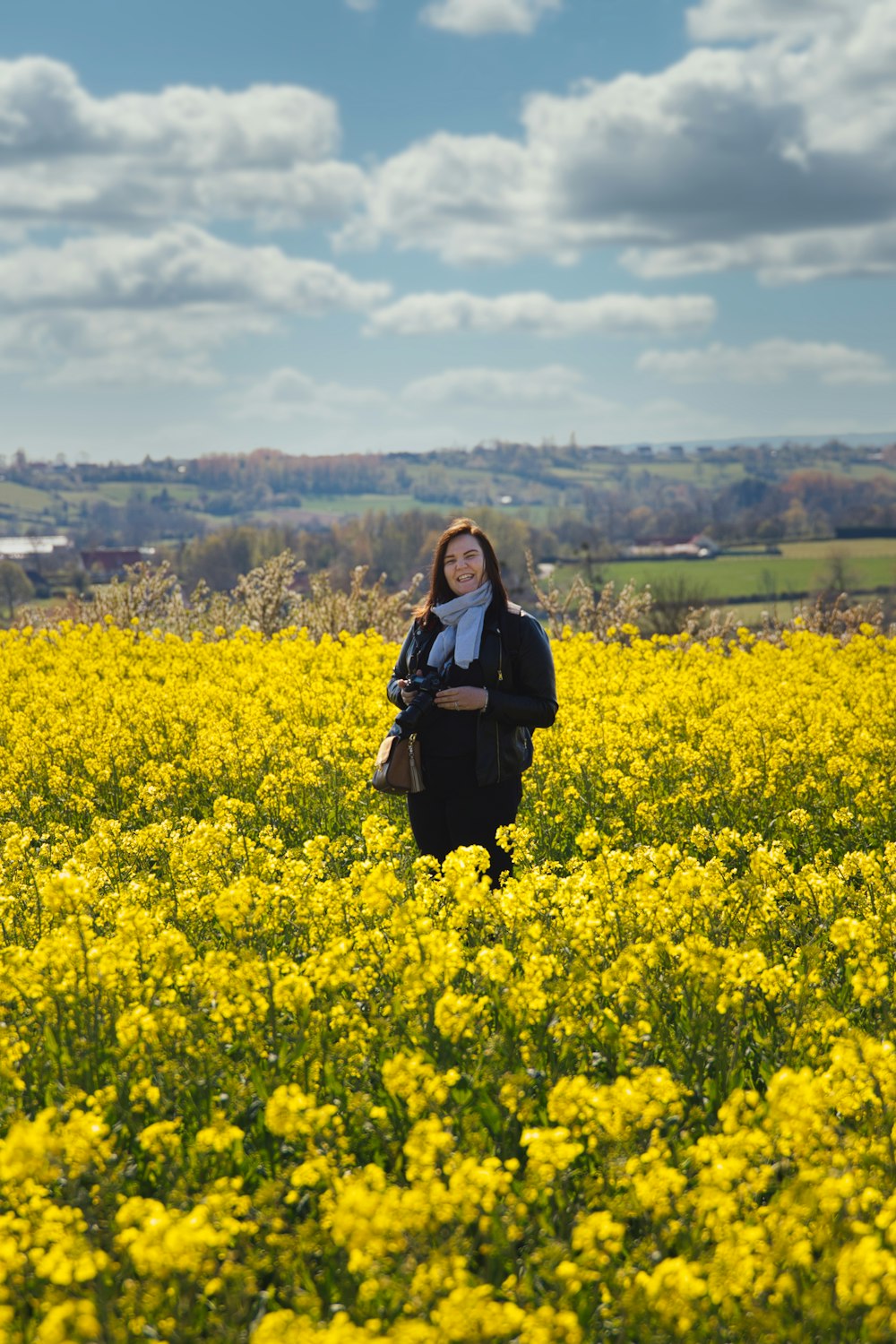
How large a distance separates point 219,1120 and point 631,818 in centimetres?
543

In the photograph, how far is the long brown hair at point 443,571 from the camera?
6.16m

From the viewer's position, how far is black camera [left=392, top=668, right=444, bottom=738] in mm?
6004

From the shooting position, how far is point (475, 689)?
19.6 feet

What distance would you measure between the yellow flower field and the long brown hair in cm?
130

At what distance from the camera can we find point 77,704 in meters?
12.5

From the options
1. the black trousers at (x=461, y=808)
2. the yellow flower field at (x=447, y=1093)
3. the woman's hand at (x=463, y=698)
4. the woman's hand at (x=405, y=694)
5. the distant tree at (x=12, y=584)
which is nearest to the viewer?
the yellow flower field at (x=447, y=1093)

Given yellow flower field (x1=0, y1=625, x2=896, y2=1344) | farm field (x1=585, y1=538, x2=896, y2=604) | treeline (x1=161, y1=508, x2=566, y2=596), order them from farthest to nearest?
treeline (x1=161, y1=508, x2=566, y2=596) → farm field (x1=585, y1=538, x2=896, y2=604) → yellow flower field (x1=0, y1=625, x2=896, y2=1344)

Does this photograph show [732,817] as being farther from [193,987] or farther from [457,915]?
[193,987]

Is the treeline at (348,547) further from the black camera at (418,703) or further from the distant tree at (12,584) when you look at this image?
the black camera at (418,703)

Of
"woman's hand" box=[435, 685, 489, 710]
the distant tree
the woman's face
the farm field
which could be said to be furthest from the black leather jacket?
the distant tree

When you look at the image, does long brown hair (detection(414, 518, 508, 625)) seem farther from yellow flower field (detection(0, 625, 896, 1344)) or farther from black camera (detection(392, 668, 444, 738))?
yellow flower field (detection(0, 625, 896, 1344))

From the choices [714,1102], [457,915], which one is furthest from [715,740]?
[714,1102]

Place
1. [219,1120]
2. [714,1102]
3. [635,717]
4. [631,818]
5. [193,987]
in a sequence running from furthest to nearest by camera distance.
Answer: [635,717]
[631,818]
[193,987]
[714,1102]
[219,1120]

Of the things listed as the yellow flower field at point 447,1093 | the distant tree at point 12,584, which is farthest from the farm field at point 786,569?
the yellow flower field at point 447,1093
